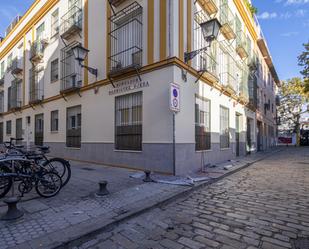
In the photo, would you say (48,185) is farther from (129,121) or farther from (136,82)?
(136,82)

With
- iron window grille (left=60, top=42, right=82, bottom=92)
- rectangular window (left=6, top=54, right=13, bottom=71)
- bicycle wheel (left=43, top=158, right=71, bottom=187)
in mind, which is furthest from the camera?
rectangular window (left=6, top=54, right=13, bottom=71)

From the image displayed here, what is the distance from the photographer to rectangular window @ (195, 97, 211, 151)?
949cm

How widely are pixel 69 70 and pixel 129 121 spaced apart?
6325 millimetres

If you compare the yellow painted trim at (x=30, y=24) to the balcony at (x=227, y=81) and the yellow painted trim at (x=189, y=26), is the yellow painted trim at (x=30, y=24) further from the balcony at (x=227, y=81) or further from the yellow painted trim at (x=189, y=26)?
the balcony at (x=227, y=81)

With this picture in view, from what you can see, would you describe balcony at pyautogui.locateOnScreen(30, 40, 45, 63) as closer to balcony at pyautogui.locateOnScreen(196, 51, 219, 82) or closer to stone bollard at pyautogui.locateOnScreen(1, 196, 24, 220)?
balcony at pyautogui.locateOnScreen(196, 51, 219, 82)

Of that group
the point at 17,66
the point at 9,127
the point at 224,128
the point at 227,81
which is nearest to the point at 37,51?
the point at 17,66

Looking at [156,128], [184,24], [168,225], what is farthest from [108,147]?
[168,225]

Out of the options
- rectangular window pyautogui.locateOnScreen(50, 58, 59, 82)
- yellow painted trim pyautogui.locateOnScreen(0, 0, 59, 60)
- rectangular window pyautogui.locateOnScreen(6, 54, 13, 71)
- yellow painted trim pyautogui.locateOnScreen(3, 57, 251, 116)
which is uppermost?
yellow painted trim pyautogui.locateOnScreen(0, 0, 59, 60)

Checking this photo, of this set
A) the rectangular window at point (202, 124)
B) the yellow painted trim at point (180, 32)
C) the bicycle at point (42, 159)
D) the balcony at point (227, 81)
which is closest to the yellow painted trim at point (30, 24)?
the yellow painted trim at point (180, 32)

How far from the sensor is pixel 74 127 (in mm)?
A: 12523

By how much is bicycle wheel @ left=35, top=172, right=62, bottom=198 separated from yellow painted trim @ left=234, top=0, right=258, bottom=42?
51.3ft

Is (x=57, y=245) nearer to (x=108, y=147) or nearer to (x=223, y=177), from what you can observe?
(x=223, y=177)

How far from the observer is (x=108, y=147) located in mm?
10117

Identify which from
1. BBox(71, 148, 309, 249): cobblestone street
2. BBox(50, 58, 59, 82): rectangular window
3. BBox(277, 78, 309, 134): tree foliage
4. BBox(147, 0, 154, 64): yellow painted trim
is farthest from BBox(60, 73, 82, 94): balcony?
BBox(277, 78, 309, 134): tree foliage
